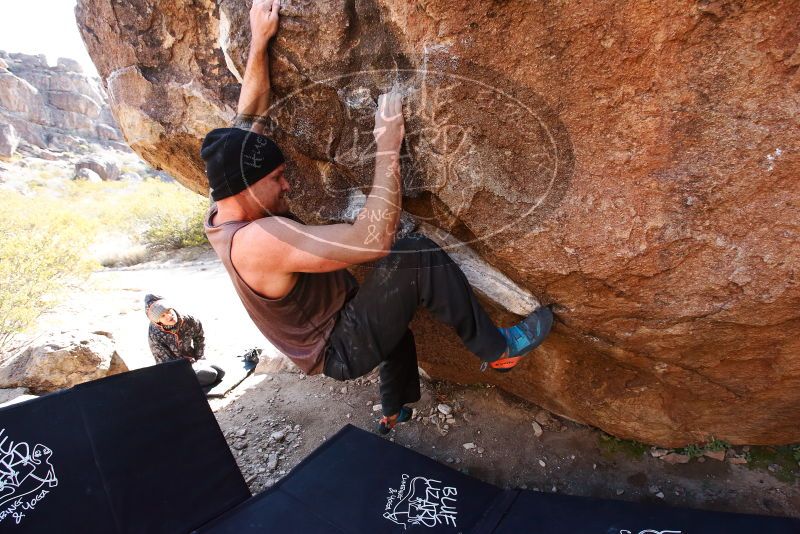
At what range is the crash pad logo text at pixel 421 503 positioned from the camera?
6.28 ft

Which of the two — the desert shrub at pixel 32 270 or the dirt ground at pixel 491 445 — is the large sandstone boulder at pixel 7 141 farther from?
the dirt ground at pixel 491 445

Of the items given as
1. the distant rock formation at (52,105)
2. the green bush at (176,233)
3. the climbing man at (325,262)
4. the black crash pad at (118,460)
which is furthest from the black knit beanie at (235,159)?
the distant rock formation at (52,105)

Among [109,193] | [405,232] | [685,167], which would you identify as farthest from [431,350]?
[109,193]

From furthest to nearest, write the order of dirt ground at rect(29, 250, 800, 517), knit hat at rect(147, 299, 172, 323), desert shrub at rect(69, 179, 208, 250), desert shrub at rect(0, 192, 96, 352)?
desert shrub at rect(69, 179, 208, 250), desert shrub at rect(0, 192, 96, 352), knit hat at rect(147, 299, 172, 323), dirt ground at rect(29, 250, 800, 517)

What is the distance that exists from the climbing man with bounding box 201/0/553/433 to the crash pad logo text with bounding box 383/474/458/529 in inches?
24.9

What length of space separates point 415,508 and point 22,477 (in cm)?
162

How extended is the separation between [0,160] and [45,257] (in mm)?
23988

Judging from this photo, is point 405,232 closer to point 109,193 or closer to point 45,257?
point 45,257

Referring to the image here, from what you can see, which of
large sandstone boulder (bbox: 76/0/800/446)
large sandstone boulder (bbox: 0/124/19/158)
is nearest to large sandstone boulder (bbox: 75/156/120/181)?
large sandstone boulder (bbox: 0/124/19/158)

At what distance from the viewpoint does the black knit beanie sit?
5.09ft

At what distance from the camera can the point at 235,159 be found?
5.12 ft

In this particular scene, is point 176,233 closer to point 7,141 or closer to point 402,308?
point 402,308

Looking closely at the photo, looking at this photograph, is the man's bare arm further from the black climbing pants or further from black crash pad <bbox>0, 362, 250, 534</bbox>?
black crash pad <bbox>0, 362, 250, 534</bbox>
